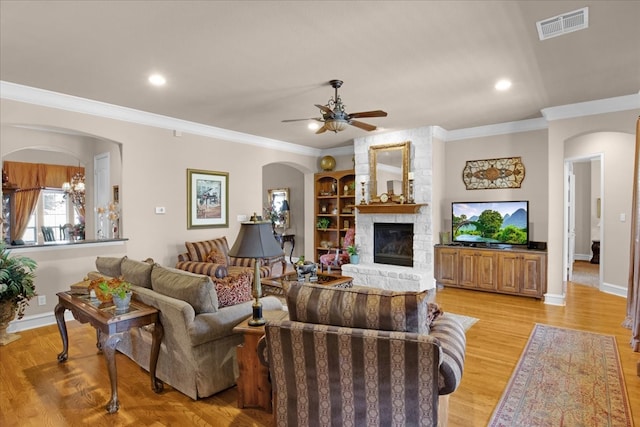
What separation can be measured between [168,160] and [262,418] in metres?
4.23

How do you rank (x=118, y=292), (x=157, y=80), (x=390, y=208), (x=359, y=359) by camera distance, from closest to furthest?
(x=359, y=359) < (x=118, y=292) < (x=157, y=80) < (x=390, y=208)

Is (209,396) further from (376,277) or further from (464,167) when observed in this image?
(464,167)

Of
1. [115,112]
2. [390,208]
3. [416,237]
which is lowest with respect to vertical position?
[416,237]

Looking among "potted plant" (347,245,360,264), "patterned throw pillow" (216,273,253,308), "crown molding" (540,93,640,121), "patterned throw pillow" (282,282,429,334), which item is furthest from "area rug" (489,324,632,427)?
"potted plant" (347,245,360,264)

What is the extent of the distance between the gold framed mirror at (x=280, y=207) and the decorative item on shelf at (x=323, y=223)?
1228 mm

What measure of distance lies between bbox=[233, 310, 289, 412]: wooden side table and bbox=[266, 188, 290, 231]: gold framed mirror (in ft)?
21.8

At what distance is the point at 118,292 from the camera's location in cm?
262

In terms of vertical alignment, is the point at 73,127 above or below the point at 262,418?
above

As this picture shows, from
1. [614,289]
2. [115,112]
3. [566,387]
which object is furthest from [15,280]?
[614,289]

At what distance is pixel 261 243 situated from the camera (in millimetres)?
2473

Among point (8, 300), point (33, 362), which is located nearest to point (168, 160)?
point (8, 300)

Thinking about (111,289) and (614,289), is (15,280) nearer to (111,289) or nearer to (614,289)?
(111,289)

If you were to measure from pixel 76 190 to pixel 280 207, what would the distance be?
4759 millimetres

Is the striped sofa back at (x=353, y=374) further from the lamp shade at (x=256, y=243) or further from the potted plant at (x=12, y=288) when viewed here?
the potted plant at (x=12, y=288)
